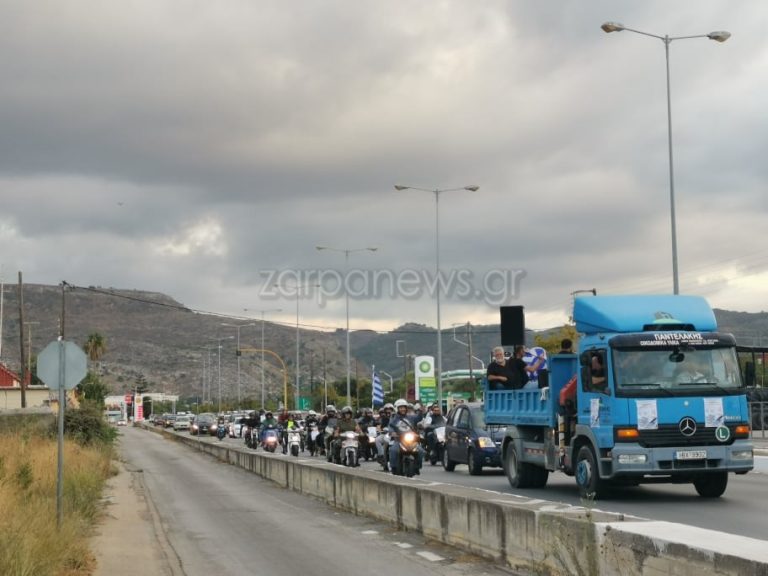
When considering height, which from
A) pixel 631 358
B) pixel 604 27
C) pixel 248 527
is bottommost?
pixel 248 527

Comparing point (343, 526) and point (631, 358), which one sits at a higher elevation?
point (631, 358)

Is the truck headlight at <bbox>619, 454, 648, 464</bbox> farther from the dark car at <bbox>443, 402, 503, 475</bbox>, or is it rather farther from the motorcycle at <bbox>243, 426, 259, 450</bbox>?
the motorcycle at <bbox>243, 426, 259, 450</bbox>

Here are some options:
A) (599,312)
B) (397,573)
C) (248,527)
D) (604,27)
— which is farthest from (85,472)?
(604,27)

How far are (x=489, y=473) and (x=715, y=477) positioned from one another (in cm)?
939

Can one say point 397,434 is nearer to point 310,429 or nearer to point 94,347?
point 310,429

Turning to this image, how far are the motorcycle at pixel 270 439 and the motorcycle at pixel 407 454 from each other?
22.0m

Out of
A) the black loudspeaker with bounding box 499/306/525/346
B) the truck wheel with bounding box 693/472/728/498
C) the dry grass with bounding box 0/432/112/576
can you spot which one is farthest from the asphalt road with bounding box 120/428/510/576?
the truck wheel with bounding box 693/472/728/498

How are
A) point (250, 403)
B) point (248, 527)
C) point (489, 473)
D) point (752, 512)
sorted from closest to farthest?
point (752, 512)
point (248, 527)
point (489, 473)
point (250, 403)

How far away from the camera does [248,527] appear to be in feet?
53.5

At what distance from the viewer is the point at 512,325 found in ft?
71.6

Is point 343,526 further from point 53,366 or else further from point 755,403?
point 755,403

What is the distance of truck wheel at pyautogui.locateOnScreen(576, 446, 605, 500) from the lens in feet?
52.3

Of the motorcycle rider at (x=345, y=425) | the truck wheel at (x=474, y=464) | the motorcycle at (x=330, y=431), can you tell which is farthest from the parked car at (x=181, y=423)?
the truck wheel at (x=474, y=464)

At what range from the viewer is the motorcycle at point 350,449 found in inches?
1106
